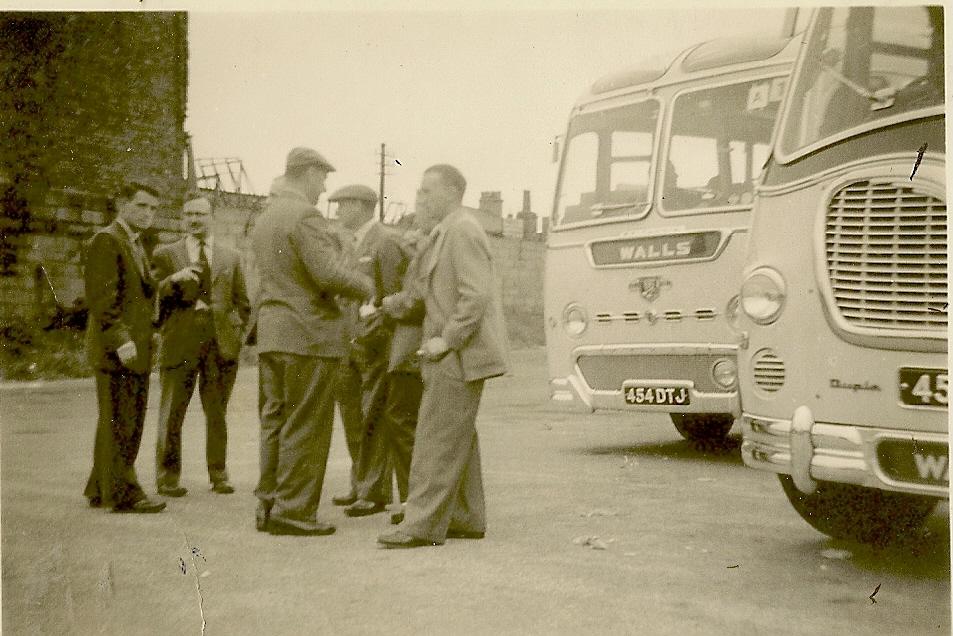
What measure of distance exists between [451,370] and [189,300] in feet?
6.07

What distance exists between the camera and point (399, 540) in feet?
14.0

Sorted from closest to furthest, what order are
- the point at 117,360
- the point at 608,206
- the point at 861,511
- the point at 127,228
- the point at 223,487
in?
the point at 861,511, the point at 117,360, the point at 127,228, the point at 223,487, the point at 608,206

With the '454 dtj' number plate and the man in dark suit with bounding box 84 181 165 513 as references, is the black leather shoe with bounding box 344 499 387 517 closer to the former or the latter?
the man in dark suit with bounding box 84 181 165 513

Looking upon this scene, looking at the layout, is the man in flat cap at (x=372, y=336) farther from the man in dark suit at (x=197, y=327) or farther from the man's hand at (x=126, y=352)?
the man's hand at (x=126, y=352)

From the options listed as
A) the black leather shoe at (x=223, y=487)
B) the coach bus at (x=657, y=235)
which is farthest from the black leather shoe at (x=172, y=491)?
the coach bus at (x=657, y=235)

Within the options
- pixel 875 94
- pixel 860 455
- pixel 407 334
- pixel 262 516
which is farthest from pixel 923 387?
pixel 262 516

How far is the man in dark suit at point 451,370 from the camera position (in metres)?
4.32

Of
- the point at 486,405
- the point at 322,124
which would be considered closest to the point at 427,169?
the point at 322,124

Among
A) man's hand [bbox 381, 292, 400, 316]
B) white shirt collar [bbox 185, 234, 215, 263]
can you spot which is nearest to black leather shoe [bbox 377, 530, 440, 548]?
man's hand [bbox 381, 292, 400, 316]

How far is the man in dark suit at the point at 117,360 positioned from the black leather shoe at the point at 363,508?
0.87 meters

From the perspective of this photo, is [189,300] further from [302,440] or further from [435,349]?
[435,349]

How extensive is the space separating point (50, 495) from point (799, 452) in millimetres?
3078

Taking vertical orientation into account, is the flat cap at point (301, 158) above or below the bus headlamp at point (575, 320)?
above

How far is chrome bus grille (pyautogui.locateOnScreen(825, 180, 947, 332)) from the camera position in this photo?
3.45 metres
